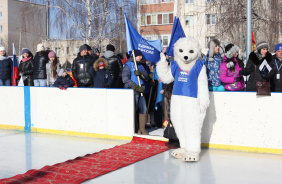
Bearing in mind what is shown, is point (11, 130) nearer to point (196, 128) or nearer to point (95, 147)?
point (95, 147)

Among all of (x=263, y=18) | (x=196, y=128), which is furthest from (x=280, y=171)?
(x=263, y=18)

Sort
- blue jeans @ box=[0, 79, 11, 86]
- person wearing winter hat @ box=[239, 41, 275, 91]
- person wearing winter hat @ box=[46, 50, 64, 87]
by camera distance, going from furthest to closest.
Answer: blue jeans @ box=[0, 79, 11, 86], person wearing winter hat @ box=[46, 50, 64, 87], person wearing winter hat @ box=[239, 41, 275, 91]

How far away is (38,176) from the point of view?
545 centimetres

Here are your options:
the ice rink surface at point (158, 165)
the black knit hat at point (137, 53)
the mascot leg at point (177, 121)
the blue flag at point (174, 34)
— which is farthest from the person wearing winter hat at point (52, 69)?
the mascot leg at point (177, 121)

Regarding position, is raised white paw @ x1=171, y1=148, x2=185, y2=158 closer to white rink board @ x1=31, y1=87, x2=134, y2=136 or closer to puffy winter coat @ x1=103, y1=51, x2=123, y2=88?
white rink board @ x1=31, y1=87, x2=134, y2=136

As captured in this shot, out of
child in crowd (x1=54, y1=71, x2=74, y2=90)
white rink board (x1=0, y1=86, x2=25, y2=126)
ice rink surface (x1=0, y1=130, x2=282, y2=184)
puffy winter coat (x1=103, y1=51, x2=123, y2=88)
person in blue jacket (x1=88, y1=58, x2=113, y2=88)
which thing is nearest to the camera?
ice rink surface (x1=0, y1=130, x2=282, y2=184)

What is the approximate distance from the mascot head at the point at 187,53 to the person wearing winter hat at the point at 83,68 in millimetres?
3197

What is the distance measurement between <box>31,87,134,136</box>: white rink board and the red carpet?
0.80 metres

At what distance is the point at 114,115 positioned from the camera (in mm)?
8414

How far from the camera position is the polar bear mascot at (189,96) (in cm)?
636

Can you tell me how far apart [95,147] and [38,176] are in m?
2.24

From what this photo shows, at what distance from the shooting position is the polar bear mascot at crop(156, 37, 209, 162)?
6363 mm

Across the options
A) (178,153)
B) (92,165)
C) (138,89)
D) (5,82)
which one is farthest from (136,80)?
(5,82)

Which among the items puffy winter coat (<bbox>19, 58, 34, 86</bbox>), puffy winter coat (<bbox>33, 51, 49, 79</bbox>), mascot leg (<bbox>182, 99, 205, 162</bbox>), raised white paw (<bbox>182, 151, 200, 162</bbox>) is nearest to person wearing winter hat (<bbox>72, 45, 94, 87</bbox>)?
puffy winter coat (<bbox>33, 51, 49, 79</bbox>)
